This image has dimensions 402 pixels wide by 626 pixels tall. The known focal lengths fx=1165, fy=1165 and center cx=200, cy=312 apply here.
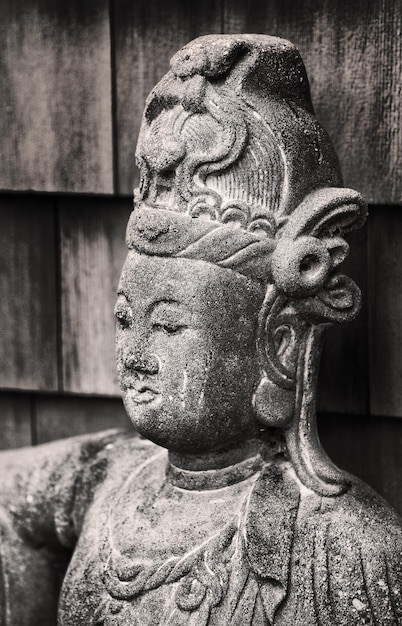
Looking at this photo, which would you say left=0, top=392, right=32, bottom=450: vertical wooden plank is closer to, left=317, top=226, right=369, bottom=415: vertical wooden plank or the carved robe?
the carved robe

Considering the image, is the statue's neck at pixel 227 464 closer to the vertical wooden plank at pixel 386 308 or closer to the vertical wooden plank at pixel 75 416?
the vertical wooden plank at pixel 386 308

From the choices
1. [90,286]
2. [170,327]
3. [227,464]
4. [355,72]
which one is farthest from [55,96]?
[227,464]

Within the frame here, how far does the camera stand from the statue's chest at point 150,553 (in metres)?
1.71

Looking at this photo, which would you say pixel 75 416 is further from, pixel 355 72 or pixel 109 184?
pixel 355 72

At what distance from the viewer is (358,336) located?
2045 mm

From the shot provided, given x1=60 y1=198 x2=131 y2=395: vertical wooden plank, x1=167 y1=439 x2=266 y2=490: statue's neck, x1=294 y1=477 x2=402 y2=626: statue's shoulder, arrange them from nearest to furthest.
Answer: x1=294 y1=477 x2=402 y2=626: statue's shoulder, x1=167 y1=439 x2=266 y2=490: statue's neck, x1=60 y1=198 x2=131 y2=395: vertical wooden plank

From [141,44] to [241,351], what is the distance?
2.31 ft

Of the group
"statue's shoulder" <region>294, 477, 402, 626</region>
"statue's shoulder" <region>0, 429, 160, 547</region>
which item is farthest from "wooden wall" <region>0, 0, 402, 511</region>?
"statue's shoulder" <region>294, 477, 402, 626</region>

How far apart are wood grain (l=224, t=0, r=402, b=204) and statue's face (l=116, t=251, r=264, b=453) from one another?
426mm

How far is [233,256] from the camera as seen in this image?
165cm

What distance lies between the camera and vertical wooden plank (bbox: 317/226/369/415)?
203 cm

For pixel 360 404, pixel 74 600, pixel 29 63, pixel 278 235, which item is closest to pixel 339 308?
pixel 278 235

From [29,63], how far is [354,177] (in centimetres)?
66

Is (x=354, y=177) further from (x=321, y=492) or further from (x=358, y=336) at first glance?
(x=321, y=492)
